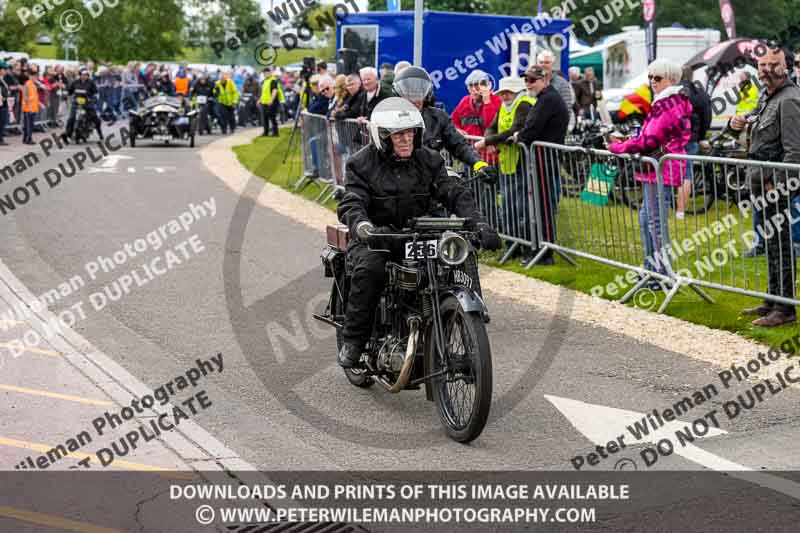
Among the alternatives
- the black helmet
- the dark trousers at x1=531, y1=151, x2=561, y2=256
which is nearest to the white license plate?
the black helmet

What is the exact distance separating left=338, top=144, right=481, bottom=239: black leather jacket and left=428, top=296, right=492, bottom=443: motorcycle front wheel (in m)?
0.90

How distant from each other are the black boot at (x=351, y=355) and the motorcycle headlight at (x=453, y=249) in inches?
38.8

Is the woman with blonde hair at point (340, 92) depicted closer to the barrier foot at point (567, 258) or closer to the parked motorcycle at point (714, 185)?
the barrier foot at point (567, 258)

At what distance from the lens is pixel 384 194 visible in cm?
739

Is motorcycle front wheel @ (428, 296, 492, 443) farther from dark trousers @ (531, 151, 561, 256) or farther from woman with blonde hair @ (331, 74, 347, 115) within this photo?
woman with blonde hair @ (331, 74, 347, 115)

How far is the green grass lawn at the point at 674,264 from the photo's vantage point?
32.3 ft

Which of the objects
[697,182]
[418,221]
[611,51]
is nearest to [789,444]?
[418,221]

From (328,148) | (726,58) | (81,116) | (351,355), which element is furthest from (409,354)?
(81,116)

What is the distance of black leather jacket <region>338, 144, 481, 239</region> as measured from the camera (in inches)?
291

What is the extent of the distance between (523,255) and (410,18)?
1244cm

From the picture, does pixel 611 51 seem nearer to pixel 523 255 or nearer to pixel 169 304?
pixel 523 255

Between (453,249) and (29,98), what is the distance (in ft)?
83.5

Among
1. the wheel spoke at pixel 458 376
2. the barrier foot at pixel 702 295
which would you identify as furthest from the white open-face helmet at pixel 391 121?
the barrier foot at pixel 702 295

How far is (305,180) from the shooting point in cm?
2086
